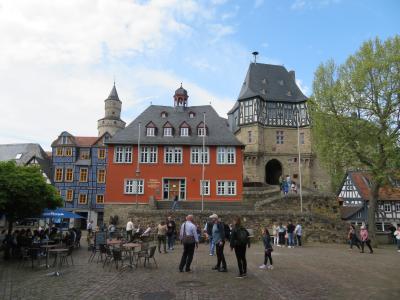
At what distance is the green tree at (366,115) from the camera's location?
25688mm

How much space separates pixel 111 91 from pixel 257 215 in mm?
68371

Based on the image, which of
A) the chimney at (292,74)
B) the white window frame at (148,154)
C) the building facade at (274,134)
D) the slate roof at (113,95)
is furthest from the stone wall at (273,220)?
the slate roof at (113,95)

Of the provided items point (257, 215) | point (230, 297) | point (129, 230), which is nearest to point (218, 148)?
point (257, 215)

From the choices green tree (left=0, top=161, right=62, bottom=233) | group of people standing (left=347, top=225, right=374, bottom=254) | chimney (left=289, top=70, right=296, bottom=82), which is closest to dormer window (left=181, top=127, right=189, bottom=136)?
green tree (left=0, top=161, right=62, bottom=233)

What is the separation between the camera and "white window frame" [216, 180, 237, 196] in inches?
1423

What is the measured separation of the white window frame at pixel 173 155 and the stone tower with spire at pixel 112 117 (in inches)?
1923

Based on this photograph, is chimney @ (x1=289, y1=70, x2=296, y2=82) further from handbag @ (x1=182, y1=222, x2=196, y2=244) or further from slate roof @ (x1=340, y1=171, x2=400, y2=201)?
handbag @ (x1=182, y1=222, x2=196, y2=244)

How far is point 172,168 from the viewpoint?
36.6 meters

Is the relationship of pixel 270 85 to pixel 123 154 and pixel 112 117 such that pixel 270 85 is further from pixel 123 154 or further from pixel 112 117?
pixel 112 117

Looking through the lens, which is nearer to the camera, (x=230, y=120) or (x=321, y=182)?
(x=321, y=182)

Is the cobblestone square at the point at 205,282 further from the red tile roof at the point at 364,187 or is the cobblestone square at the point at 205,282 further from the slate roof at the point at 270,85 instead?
the slate roof at the point at 270,85

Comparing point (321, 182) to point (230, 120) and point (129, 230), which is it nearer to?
point (230, 120)

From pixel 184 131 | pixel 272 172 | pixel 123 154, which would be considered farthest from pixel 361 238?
pixel 272 172

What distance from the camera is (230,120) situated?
58.2m
